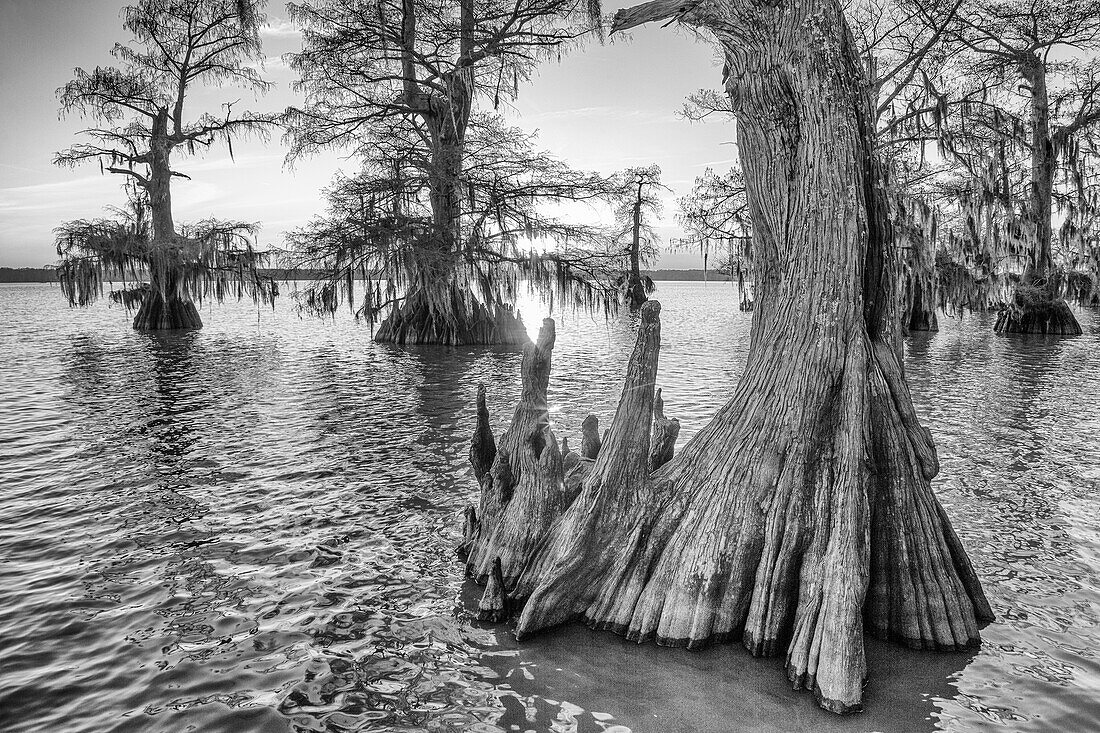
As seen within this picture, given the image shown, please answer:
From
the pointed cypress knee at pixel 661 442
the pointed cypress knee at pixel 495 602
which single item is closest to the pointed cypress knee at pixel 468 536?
the pointed cypress knee at pixel 495 602

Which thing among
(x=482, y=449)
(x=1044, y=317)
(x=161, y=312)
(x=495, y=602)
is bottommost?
(x=495, y=602)

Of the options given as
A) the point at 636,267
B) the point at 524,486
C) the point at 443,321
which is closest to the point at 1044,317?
the point at 636,267

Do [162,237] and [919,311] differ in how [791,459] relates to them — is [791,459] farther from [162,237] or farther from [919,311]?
[162,237]

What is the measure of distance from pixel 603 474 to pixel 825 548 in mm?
1747

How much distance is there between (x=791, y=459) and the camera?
16.5 ft

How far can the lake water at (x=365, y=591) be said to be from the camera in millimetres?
A: 4184

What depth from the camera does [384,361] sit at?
22.9 metres

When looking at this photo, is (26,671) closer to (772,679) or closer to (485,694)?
(485,694)

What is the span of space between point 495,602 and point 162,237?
34.6 meters

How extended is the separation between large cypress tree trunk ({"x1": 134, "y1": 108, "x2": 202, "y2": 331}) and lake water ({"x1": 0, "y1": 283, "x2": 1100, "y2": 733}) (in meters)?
21.2

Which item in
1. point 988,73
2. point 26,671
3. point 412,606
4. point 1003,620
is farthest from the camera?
point 988,73

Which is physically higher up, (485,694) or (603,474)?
(603,474)

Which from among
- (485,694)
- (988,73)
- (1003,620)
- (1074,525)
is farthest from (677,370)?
(988,73)

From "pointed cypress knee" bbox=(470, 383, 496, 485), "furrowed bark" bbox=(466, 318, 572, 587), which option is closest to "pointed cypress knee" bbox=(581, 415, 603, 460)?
"furrowed bark" bbox=(466, 318, 572, 587)
